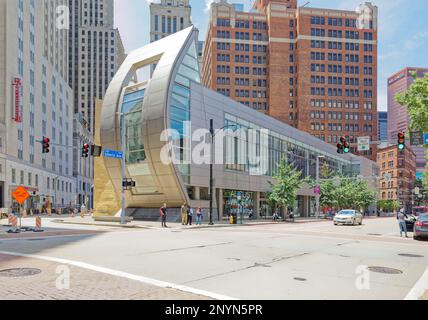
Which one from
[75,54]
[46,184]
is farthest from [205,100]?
[75,54]

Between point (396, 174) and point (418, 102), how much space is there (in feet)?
404

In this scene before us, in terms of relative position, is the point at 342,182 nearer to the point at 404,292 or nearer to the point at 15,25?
the point at 15,25

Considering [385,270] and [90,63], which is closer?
[385,270]

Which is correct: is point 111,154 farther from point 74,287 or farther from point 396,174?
point 396,174

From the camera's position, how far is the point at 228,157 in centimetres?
4788

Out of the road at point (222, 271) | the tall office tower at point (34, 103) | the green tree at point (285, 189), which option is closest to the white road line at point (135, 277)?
the road at point (222, 271)

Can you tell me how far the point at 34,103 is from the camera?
7669 centimetres

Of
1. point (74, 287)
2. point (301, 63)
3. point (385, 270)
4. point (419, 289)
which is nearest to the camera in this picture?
point (74, 287)

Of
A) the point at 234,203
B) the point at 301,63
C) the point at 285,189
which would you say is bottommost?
the point at 234,203

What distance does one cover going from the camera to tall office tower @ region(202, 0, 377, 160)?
122m

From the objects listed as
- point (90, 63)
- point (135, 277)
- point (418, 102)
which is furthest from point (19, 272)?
point (90, 63)

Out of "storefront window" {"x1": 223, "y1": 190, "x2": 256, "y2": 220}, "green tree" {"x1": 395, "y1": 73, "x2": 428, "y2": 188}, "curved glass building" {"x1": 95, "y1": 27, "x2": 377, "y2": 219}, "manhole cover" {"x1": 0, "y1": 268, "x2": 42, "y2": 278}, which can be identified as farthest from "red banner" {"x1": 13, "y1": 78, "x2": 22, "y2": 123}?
"manhole cover" {"x1": 0, "y1": 268, "x2": 42, "y2": 278}

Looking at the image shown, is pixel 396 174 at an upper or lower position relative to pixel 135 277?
upper
